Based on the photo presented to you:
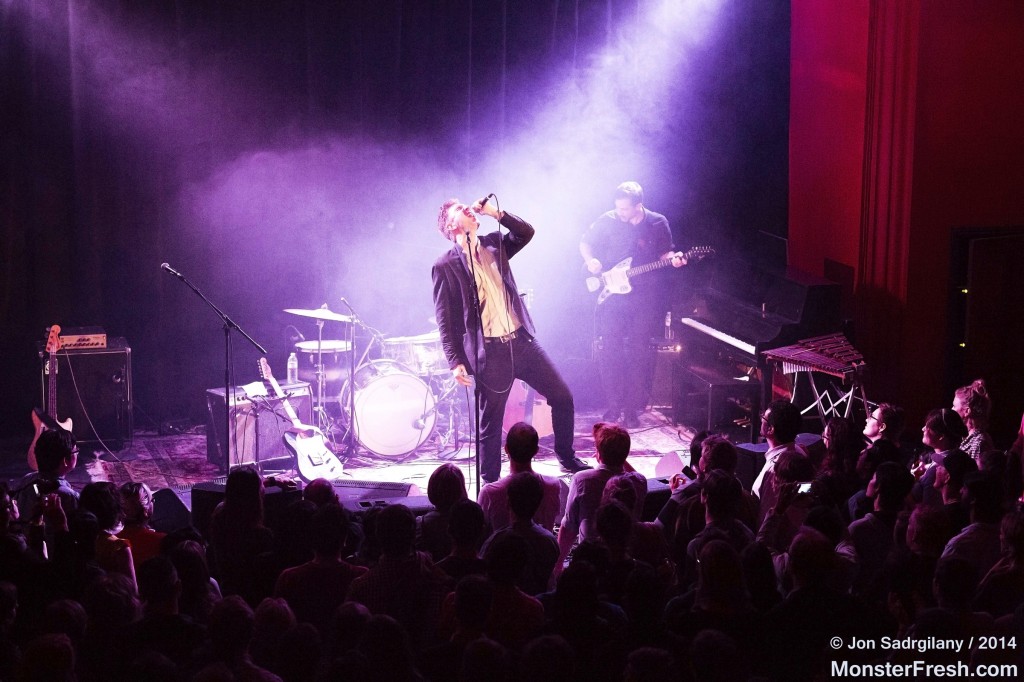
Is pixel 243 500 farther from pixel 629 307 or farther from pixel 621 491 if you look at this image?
Result: pixel 629 307

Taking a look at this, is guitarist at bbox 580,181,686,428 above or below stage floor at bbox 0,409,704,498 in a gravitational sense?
above

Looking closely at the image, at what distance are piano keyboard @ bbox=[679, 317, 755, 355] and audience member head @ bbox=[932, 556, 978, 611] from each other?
16.8 feet

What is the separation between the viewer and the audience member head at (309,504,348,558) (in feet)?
13.6

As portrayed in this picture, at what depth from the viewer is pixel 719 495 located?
4645mm

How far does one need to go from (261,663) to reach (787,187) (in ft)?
28.5

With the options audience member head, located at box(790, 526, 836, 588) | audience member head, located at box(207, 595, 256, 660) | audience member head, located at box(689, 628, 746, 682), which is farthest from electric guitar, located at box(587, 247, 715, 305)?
audience member head, located at box(207, 595, 256, 660)

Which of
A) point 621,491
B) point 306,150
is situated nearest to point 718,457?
point 621,491

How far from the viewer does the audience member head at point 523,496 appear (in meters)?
4.62

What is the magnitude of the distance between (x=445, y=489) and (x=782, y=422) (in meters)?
1.91

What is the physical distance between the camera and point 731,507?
184 inches

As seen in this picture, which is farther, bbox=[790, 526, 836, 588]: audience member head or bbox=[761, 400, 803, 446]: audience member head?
bbox=[761, 400, 803, 446]: audience member head

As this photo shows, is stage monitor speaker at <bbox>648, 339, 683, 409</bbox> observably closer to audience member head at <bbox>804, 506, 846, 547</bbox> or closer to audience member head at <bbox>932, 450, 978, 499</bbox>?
audience member head at <bbox>932, 450, 978, 499</bbox>

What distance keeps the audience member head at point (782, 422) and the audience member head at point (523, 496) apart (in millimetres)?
1639

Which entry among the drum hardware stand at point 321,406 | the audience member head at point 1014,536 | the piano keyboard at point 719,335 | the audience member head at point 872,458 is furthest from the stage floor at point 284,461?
the audience member head at point 1014,536
